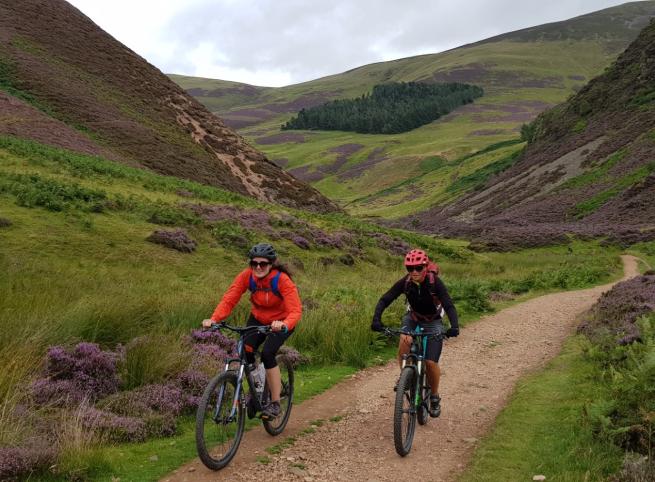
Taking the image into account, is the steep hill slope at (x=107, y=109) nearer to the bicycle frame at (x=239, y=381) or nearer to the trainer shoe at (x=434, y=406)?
the bicycle frame at (x=239, y=381)

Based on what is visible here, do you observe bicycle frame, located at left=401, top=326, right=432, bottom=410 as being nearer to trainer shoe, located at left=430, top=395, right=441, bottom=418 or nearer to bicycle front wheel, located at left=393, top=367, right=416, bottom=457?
bicycle front wheel, located at left=393, top=367, right=416, bottom=457

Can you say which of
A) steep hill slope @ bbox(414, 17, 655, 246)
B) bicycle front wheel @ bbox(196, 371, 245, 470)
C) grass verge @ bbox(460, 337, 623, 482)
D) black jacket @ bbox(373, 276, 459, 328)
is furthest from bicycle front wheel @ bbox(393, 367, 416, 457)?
steep hill slope @ bbox(414, 17, 655, 246)

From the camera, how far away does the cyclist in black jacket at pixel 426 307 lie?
24.7 feet

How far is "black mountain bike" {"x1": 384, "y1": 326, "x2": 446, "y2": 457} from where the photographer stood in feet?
22.0

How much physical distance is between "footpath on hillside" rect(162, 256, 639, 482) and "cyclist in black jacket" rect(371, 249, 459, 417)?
802mm

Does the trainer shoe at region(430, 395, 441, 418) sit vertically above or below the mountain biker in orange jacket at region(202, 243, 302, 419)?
below

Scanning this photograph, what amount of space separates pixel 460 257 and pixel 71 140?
27683 mm

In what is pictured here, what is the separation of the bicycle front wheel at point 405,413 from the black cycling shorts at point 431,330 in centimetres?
60

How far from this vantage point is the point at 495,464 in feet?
21.7

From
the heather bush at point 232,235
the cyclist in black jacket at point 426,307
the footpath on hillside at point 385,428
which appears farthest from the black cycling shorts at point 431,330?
the heather bush at point 232,235

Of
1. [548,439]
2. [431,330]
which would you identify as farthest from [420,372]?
[548,439]

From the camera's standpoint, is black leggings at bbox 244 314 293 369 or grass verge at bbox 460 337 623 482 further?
black leggings at bbox 244 314 293 369

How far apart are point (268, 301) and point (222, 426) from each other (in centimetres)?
170

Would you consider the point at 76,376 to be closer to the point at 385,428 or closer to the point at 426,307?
the point at 385,428
